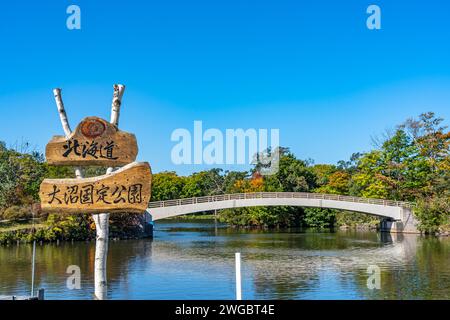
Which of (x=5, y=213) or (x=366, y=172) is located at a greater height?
(x=366, y=172)

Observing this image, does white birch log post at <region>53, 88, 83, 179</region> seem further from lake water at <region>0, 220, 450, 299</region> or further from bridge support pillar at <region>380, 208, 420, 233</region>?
bridge support pillar at <region>380, 208, 420, 233</region>

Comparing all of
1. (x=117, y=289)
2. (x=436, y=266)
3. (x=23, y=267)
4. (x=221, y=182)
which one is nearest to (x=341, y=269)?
(x=436, y=266)

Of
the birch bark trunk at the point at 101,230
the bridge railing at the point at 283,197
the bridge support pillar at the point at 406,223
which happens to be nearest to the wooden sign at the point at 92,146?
the birch bark trunk at the point at 101,230

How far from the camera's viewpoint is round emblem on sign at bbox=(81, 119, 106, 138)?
7.00 m

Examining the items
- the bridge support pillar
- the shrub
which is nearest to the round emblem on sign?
the shrub

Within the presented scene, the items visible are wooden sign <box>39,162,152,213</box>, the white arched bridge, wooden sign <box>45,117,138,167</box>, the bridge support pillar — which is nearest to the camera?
wooden sign <box>39,162,152,213</box>

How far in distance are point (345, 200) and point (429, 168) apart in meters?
5.76

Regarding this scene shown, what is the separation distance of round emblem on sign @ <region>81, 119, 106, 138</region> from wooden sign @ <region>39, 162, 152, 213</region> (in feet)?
1.92

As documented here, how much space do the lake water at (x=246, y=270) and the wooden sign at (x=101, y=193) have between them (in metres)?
5.45

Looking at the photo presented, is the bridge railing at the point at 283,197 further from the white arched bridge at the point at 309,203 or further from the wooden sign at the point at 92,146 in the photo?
the wooden sign at the point at 92,146

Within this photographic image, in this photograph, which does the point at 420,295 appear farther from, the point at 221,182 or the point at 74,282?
the point at 221,182

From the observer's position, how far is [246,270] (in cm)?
1648

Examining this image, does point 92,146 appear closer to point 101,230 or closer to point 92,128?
point 92,128

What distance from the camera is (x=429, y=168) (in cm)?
3325
